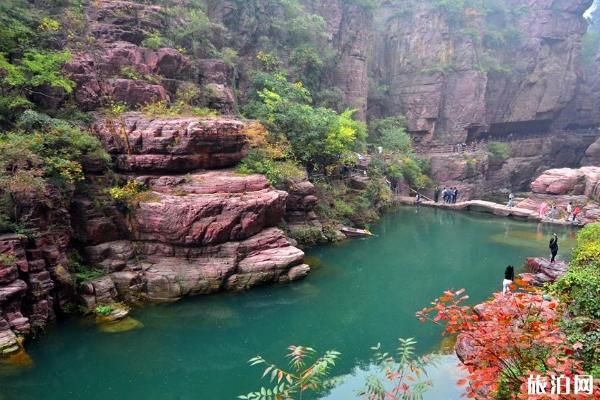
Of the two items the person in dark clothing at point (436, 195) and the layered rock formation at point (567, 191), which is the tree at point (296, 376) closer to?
the layered rock formation at point (567, 191)

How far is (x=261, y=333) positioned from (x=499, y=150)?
34.5 metres

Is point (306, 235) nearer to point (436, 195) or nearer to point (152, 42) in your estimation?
point (152, 42)

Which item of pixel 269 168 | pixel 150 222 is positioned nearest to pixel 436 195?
pixel 269 168

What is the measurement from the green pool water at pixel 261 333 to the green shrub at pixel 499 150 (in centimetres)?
2188

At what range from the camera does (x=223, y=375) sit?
34.5ft

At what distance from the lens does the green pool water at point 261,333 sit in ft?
32.2

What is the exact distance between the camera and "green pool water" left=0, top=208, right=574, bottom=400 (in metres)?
9.82

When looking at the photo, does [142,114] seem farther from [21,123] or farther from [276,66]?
[276,66]

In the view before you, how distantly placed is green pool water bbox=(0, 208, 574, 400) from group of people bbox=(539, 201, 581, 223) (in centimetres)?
699

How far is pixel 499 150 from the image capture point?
39938 mm

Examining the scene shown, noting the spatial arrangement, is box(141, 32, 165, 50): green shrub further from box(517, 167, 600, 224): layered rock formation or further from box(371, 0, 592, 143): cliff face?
box(371, 0, 592, 143): cliff face

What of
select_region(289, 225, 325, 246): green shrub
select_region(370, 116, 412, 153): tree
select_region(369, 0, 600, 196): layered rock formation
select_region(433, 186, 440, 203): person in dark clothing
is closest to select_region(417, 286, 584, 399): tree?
select_region(289, 225, 325, 246): green shrub

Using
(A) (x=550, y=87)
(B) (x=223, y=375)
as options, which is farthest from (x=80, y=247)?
(A) (x=550, y=87)

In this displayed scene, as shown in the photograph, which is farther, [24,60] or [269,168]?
[269,168]
